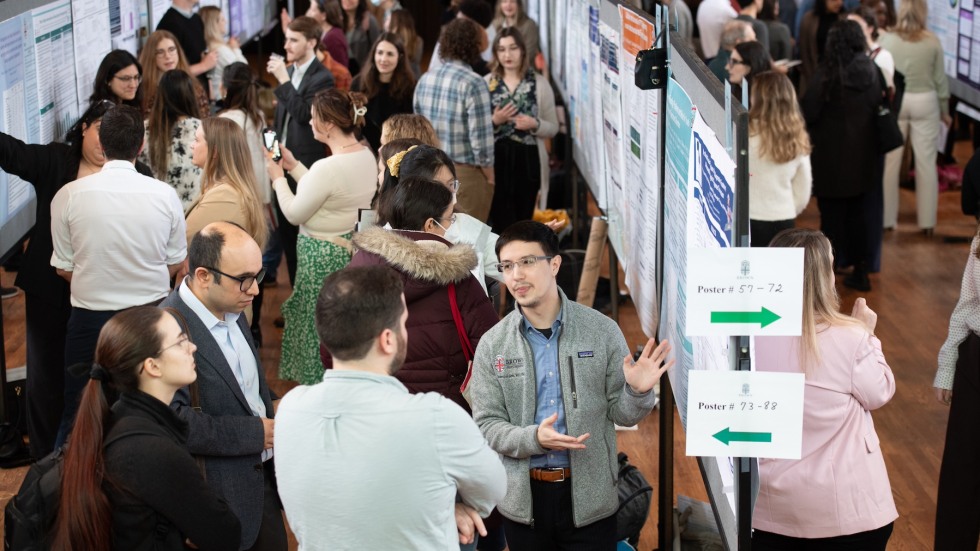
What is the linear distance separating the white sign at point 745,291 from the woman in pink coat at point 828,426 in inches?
24.8

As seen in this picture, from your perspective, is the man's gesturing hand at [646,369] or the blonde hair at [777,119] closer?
the man's gesturing hand at [646,369]

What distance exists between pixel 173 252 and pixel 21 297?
11.5 feet

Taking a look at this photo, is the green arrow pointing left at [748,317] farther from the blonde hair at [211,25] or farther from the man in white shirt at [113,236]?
the blonde hair at [211,25]

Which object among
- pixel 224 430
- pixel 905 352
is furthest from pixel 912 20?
pixel 224 430

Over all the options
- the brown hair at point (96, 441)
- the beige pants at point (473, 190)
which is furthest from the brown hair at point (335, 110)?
the brown hair at point (96, 441)

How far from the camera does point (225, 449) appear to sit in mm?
3076

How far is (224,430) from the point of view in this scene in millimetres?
3070

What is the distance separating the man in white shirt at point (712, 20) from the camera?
383 inches

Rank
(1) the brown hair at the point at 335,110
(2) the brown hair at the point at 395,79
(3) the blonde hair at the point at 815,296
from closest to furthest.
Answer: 1. (3) the blonde hair at the point at 815,296
2. (1) the brown hair at the point at 335,110
3. (2) the brown hair at the point at 395,79

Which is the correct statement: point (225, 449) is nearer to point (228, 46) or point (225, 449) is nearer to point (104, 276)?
point (104, 276)

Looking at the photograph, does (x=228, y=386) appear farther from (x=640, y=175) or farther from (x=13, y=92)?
(x=13, y=92)

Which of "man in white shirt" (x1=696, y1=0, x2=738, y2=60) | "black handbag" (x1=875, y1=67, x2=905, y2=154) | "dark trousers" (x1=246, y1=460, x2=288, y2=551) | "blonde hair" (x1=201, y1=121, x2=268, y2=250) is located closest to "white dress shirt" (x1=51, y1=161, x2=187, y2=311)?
"blonde hair" (x1=201, y1=121, x2=268, y2=250)

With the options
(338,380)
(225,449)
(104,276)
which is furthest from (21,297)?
(338,380)

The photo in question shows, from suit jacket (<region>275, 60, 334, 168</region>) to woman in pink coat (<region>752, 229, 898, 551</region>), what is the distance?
14.0 ft
